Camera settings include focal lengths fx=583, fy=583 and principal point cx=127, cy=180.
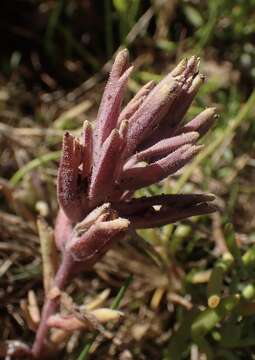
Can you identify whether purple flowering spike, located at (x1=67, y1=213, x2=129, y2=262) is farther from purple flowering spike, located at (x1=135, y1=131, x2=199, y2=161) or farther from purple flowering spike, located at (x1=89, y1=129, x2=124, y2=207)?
purple flowering spike, located at (x1=135, y1=131, x2=199, y2=161)

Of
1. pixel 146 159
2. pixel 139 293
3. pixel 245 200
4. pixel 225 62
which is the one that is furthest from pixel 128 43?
pixel 146 159

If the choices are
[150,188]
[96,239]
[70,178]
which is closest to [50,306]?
[96,239]

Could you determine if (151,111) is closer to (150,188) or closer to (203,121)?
(203,121)

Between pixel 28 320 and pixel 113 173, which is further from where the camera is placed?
pixel 28 320

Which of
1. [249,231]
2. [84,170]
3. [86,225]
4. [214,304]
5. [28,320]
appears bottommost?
[249,231]

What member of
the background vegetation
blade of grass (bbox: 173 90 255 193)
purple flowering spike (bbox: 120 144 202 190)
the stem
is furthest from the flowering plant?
blade of grass (bbox: 173 90 255 193)

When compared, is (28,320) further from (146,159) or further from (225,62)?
(225,62)
